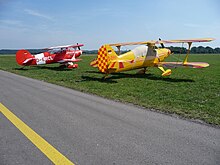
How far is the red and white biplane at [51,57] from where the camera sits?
23703mm

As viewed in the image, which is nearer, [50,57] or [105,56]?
[105,56]

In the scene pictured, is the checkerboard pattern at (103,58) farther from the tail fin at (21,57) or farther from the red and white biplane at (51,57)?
the tail fin at (21,57)

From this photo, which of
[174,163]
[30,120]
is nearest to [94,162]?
[174,163]

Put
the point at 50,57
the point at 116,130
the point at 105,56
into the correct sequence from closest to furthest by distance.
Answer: the point at 116,130, the point at 105,56, the point at 50,57

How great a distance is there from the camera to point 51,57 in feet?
81.4

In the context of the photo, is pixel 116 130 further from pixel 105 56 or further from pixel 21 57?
pixel 21 57

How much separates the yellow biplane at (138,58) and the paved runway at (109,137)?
20.9 ft

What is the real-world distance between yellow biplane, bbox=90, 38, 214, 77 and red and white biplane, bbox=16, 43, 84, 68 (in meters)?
9.04

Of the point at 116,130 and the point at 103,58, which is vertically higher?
the point at 103,58

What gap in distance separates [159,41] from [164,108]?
9935 millimetres

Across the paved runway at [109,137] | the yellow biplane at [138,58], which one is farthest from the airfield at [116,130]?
the yellow biplane at [138,58]

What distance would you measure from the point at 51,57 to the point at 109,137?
21702 mm

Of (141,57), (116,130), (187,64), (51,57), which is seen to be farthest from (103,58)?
(51,57)

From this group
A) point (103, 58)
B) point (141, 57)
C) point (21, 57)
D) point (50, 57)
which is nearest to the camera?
point (103, 58)
